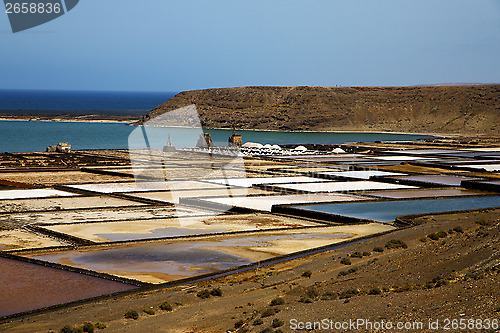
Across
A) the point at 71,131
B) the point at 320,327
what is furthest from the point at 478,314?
the point at 71,131

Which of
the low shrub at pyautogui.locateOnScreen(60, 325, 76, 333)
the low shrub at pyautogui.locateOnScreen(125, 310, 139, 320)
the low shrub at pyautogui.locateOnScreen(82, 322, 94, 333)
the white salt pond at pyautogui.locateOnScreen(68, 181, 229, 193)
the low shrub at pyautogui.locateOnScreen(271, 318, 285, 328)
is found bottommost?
the white salt pond at pyautogui.locateOnScreen(68, 181, 229, 193)

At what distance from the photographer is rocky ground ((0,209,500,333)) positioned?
10.3 metres

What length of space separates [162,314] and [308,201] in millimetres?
16023

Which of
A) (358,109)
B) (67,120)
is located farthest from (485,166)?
(67,120)

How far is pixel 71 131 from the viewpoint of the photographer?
99.3m

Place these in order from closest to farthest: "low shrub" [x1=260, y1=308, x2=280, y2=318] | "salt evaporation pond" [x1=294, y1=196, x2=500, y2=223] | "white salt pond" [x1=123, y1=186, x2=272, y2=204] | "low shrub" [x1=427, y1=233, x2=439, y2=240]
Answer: "low shrub" [x1=260, y1=308, x2=280, y2=318] → "low shrub" [x1=427, y1=233, x2=439, y2=240] → "salt evaporation pond" [x1=294, y1=196, x2=500, y2=223] → "white salt pond" [x1=123, y1=186, x2=272, y2=204]

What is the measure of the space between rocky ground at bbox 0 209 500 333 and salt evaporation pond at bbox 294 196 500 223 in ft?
24.1

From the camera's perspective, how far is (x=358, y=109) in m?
121

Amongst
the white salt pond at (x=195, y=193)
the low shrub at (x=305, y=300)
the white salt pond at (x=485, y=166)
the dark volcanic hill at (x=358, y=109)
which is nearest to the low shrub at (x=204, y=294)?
the low shrub at (x=305, y=300)

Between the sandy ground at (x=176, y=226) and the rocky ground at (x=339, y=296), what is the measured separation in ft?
17.2

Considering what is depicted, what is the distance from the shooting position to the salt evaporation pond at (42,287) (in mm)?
13398

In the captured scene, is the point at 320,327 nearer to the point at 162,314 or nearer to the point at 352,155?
the point at 162,314

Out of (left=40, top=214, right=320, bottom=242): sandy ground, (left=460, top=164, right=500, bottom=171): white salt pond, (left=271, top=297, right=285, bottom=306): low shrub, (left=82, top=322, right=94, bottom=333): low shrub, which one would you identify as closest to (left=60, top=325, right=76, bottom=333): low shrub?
(left=82, top=322, right=94, bottom=333): low shrub

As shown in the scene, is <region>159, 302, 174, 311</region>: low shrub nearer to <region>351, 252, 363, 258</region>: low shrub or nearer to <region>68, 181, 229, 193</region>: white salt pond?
<region>351, 252, 363, 258</region>: low shrub
